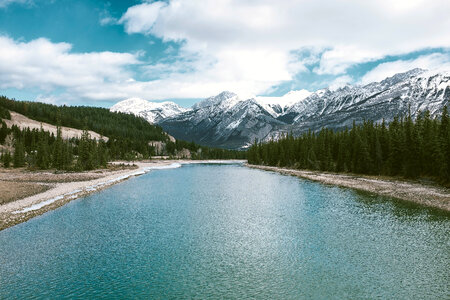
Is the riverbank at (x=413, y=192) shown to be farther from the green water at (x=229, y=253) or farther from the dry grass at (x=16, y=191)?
the dry grass at (x=16, y=191)

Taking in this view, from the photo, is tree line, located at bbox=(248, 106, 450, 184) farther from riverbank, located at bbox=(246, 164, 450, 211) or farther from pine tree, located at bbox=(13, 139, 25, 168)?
pine tree, located at bbox=(13, 139, 25, 168)

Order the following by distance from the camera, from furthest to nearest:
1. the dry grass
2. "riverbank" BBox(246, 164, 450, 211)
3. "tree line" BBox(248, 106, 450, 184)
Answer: "tree line" BBox(248, 106, 450, 184) < "riverbank" BBox(246, 164, 450, 211) < the dry grass

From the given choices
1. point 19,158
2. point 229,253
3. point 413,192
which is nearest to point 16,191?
point 229,253

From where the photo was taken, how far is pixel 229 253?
31.4m

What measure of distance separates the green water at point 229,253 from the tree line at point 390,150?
3653 centimetres

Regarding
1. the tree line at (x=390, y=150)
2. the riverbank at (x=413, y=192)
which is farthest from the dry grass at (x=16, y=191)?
the tree line at (x=390, y=150)

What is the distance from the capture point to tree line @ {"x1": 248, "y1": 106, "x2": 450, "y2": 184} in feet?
263

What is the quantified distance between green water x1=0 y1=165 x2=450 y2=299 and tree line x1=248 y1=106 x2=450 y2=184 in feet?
120

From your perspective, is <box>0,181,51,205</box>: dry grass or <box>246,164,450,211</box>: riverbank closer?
<box>0,181,51,205</box>: dry grass

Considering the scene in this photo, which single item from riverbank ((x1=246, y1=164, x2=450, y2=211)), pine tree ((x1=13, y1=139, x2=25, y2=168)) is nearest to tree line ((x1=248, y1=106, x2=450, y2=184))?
riverbank ((x1=246, y1=164, x2=450, y2=211))

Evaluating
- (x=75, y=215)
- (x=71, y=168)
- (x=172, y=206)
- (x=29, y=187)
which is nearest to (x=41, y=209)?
(x=75, y=215)

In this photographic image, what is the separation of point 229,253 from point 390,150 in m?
82.8

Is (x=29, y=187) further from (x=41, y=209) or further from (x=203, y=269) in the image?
(x=203, y=269)

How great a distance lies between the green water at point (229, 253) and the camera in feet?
77.7
